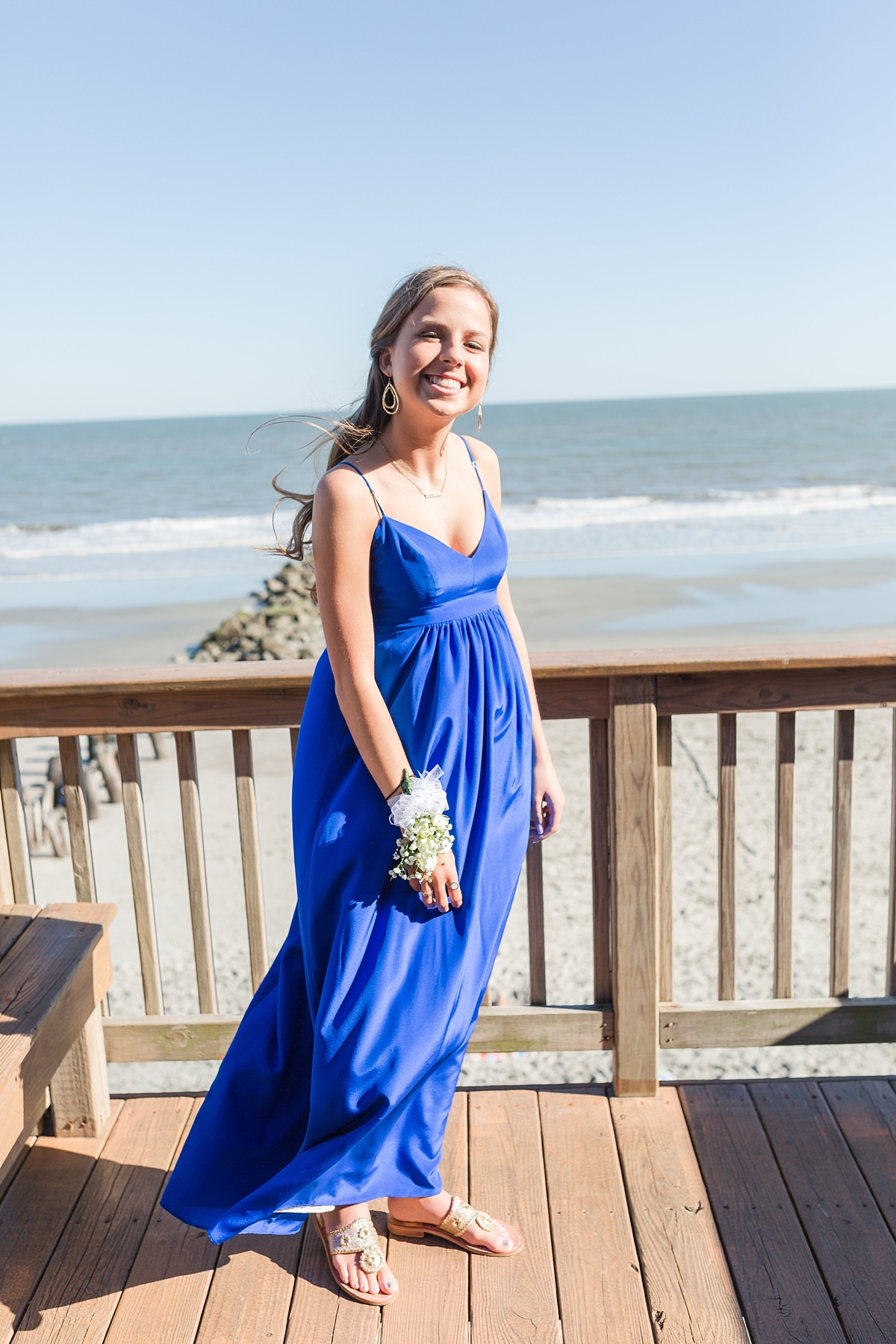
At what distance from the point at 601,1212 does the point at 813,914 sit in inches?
102

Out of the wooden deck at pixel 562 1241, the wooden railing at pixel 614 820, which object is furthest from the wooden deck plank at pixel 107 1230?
the wooden railing at pixel 614 820

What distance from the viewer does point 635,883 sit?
7.65 feet

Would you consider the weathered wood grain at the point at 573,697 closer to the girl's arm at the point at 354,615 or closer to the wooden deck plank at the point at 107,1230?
the girl's arm at the point at 354,615

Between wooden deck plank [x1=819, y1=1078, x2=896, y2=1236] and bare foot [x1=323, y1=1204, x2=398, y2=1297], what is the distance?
0.93 m

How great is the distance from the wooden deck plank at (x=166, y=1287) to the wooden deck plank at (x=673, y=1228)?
2.60 feet

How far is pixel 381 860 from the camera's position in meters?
1.80

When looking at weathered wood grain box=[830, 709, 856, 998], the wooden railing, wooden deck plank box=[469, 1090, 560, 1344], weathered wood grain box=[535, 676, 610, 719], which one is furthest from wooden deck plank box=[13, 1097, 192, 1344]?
weathered wood grain box=[830, 709, 856, 998]

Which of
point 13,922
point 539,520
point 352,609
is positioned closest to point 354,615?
point 352,609

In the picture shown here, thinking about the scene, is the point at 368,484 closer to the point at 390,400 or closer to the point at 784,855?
the point at 390,400

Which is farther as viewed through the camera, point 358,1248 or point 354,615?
point 358,1248

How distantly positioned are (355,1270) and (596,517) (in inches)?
753

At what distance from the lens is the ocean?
1256cm

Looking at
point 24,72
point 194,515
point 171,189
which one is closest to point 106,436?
point 171,189

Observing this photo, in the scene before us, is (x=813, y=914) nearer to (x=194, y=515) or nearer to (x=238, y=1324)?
(x=238, y=1324)
